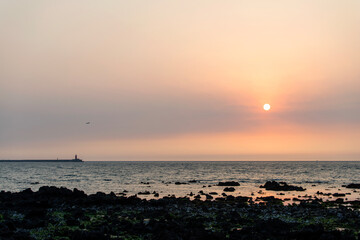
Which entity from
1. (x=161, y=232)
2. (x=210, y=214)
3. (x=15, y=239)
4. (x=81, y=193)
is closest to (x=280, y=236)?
(x=161, y=232)

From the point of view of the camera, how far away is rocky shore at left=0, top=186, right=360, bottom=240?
24297mm

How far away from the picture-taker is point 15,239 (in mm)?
23141

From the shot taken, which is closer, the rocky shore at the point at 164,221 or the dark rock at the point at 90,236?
the dark rock at the point at 90,236

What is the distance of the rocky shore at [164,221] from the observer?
2430 centimetres

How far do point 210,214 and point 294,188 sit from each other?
124ft

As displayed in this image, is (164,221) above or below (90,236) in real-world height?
above

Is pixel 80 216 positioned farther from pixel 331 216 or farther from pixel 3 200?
pixel 331 216

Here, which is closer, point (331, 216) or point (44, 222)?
point (44, 222)

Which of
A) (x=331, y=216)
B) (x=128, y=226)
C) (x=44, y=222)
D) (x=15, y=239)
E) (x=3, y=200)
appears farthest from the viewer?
(x=3, y=200)

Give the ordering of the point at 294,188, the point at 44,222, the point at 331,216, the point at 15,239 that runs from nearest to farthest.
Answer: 1. the point at 15,239
2. the point at 44,222
3. the point at 331,216
4. the point at 294,188

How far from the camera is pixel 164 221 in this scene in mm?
28391

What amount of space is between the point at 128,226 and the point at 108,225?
197 cm

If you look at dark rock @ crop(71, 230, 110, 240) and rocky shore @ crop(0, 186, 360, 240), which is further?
rocky shore @ crop(0, 186, 360, 240)

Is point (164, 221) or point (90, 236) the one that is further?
point (164, 221)
